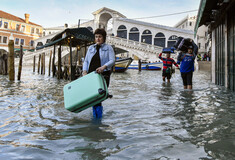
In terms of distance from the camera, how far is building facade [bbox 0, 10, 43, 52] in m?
48.1

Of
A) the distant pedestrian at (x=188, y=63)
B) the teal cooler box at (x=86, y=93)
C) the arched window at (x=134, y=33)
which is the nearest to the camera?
the teal cooler box at (x=86, y=93)

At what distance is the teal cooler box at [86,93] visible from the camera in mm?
3408

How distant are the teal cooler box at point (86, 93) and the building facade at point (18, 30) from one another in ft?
164

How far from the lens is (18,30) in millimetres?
51375

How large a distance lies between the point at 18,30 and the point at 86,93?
5376 centimetres

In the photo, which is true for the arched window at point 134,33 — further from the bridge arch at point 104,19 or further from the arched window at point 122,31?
the bridge arch at point 104,19

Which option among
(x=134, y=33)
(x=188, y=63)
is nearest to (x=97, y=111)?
(x=188, y=63)

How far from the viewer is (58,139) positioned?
306 centimetres

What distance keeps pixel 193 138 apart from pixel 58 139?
180 centimetres

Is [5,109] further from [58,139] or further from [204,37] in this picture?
[204,37]

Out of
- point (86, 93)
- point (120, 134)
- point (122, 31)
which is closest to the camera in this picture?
point (120, 134)

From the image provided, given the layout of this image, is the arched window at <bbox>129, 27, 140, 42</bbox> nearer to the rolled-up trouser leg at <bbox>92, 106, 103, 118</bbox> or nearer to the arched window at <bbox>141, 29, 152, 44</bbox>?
the arched window at <bbox>141, 29, 152, 44</bbox>

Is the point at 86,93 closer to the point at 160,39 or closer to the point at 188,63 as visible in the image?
the point at 188,63

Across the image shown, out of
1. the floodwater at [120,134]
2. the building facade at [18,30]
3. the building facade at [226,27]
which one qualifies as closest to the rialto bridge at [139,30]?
the building facade at [18,30]
